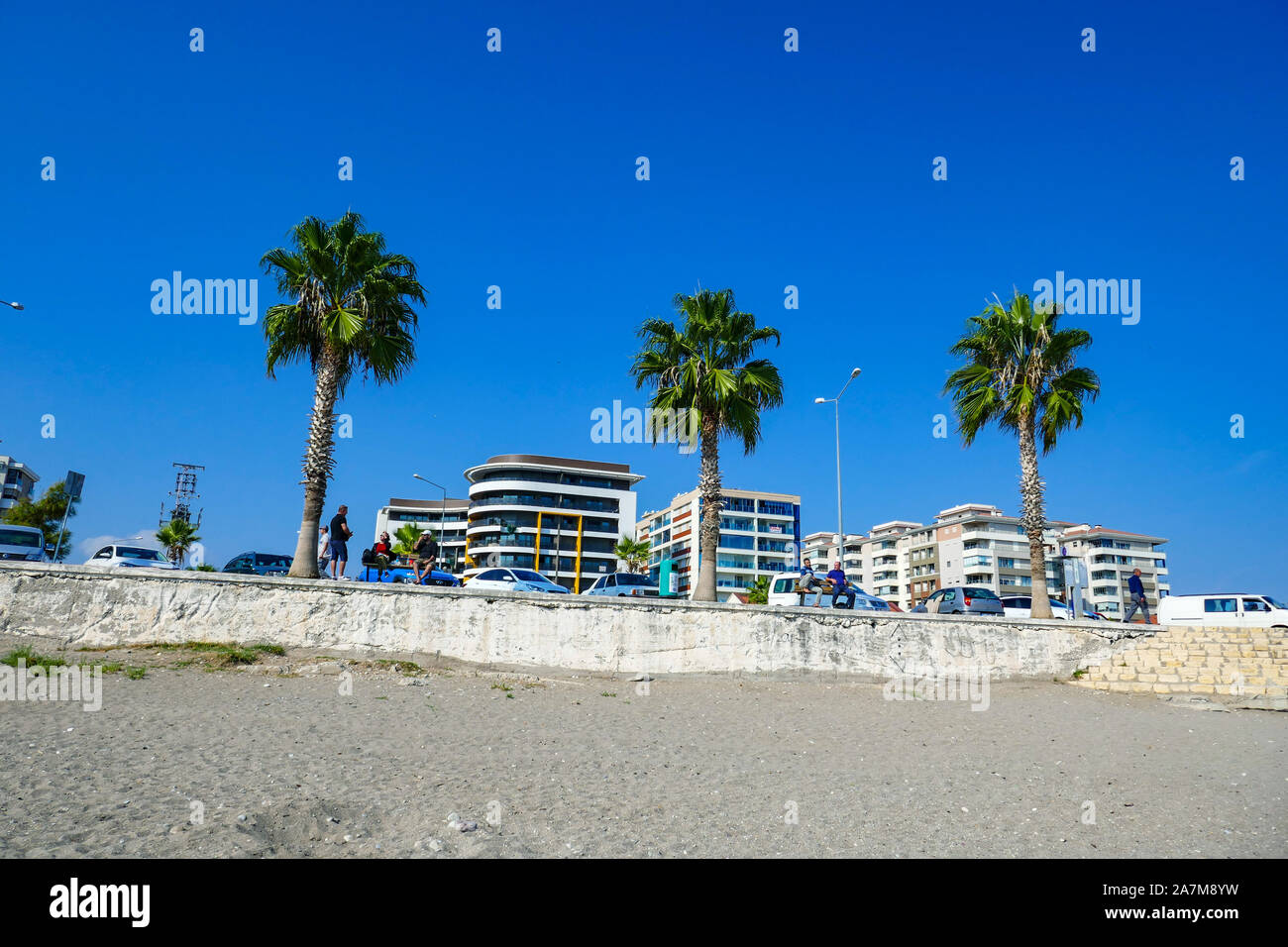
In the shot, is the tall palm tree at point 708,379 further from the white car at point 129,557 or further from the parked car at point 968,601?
the white car at point 129,557

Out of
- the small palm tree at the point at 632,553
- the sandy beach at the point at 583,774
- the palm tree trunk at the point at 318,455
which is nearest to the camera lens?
the sandy beach at the point at 583,774

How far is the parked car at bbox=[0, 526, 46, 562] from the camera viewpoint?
24.8m

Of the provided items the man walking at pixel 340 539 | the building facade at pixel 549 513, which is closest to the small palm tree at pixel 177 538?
the building facade at pixel 549 513

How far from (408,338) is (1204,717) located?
19.5 m

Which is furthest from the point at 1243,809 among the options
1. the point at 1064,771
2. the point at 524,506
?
the point at 524,506

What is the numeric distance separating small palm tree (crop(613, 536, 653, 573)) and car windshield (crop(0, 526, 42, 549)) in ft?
210

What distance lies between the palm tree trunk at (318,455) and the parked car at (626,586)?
471 inches

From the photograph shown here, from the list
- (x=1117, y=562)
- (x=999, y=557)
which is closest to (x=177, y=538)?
(x=999, y=557)

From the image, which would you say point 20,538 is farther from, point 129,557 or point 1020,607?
point 1020,607

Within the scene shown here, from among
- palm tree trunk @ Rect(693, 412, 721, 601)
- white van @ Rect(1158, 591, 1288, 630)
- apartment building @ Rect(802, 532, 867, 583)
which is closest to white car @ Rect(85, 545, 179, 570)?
palm tree trunk @ Rect(693, 412, 721, 601)

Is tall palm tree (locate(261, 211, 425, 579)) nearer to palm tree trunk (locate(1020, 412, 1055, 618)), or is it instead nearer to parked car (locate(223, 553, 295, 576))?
parked car (locate(223, 553, 295, 576))

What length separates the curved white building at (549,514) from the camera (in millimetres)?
88750
